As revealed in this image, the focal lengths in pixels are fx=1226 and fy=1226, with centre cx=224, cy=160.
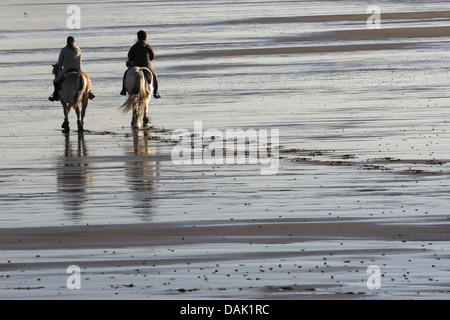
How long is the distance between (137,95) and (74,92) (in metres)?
1.21

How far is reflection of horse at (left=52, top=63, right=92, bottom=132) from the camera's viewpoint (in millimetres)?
23391

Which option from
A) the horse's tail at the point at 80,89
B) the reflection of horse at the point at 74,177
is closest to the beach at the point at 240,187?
the reflection of horse at the point at 74,177

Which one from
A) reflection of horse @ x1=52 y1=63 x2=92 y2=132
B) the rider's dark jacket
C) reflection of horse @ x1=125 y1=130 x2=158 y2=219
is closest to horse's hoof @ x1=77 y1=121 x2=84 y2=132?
reflection of horse @ x1=52 y1=63 x2=92 y2=132

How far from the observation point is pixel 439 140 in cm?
1970

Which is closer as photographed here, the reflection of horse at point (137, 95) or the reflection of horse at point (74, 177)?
the reflection of horse at point (74, 177)

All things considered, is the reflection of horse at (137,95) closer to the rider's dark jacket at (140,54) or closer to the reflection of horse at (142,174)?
the rider's dark jacket at (140,54)

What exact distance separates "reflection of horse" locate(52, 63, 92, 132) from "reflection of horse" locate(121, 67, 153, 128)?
0.81 m

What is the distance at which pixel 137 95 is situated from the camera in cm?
2370

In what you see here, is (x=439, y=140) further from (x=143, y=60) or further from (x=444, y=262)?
(x=444, y=262)

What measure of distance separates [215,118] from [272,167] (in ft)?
21.2

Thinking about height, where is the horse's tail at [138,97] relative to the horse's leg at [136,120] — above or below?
above

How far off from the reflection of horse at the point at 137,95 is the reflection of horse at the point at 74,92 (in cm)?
81

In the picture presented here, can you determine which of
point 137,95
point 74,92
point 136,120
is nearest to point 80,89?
point 74,92

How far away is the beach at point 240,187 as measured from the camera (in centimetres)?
1082
